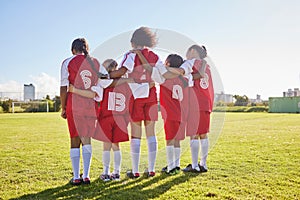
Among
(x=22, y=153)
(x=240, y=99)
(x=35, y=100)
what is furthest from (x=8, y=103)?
(x=22, y=153)

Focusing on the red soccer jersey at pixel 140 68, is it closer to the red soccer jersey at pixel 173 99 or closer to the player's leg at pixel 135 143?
the red soccer jersey at pixel 173 99

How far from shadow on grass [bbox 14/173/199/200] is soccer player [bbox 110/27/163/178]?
0.32 metres

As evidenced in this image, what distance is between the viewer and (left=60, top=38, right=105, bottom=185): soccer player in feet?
13.7

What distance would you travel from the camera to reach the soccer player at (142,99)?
171 inches

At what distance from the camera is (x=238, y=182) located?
13.8 feet

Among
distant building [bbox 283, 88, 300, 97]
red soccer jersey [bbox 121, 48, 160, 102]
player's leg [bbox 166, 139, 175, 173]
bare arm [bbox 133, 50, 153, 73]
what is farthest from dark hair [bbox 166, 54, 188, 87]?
distant building [bbox 283, 88, 300, 97]

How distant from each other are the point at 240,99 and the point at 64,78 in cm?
4721

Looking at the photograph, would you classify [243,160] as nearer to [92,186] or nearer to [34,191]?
[92,186]

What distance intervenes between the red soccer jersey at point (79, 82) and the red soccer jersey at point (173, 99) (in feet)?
3.36

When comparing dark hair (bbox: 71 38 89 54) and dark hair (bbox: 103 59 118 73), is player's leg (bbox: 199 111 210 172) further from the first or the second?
dark hair (bbox: 71 38 89 54)

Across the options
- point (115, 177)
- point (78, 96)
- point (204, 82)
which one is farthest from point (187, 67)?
point (115, 177)

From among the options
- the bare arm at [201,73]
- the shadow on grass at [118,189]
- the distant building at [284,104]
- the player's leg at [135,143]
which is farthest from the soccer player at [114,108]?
the distant building at [284,104]

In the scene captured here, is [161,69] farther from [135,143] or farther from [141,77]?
[135,143]

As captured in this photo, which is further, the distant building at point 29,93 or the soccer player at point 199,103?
the distant building at point 29,93
